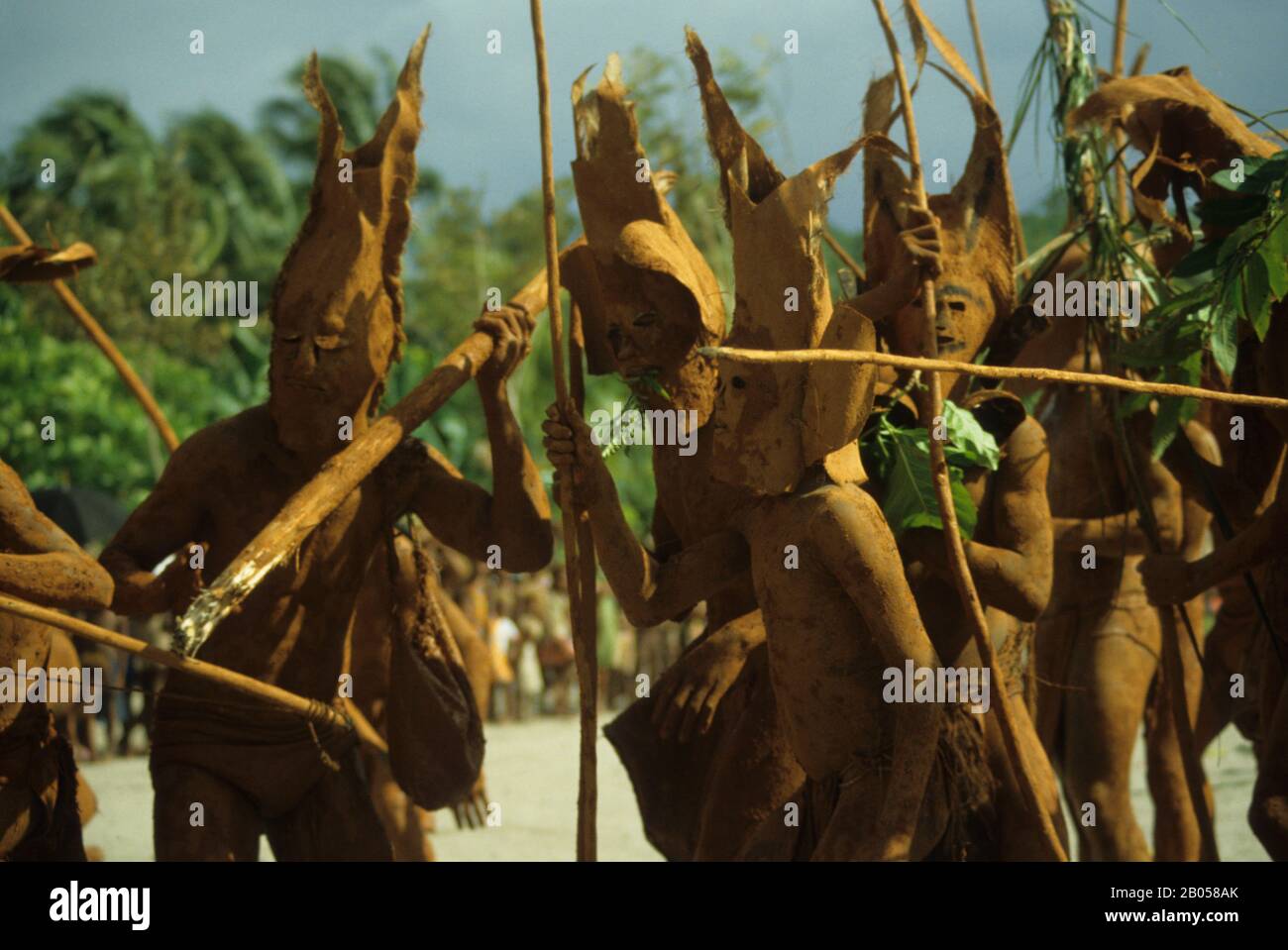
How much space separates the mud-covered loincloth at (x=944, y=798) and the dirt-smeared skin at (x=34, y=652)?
2.10 metres

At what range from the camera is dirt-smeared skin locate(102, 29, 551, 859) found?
5.40 metres

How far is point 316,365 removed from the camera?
5.47m

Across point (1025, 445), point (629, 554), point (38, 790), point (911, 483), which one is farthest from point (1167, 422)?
point (38, 790)

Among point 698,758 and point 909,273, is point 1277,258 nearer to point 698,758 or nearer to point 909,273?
point 909,273

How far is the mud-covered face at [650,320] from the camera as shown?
527 centimetres

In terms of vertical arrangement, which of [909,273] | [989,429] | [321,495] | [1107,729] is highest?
[909,273]

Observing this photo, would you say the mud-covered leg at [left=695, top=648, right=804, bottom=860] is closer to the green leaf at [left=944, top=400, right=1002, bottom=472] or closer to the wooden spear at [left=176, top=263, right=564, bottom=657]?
the green leaf at [left=944, top=400, right=1002, bottom=472]

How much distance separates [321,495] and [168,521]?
707 millimetres

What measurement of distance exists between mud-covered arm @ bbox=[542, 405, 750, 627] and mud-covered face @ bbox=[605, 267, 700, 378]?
1.41 ft

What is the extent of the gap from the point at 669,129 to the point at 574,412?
936cm

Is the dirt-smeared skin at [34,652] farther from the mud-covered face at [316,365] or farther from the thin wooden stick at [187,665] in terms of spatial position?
the mud-covered face at [316,365]

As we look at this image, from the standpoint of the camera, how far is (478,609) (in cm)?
1602
